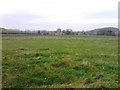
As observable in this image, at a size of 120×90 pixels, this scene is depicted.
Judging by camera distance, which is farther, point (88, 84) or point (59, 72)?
point (59, 72)

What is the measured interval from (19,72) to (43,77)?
148 cm

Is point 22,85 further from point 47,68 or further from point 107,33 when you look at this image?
point 107,33

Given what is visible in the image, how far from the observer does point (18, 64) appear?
551 inches

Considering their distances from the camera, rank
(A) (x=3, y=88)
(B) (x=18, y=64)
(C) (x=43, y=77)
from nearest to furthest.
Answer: (A) (x=3, y=88)
(C) (x=43, y=77)
(B) (x=18, y=64)

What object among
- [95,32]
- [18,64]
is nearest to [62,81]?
[18,64]

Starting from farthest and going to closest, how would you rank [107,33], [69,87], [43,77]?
[107,33] → [43,77] → [69,87]

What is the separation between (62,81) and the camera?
1086 cm

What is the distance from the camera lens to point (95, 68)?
12.9 m

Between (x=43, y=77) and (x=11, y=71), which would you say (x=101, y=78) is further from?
(x=11, y=71)

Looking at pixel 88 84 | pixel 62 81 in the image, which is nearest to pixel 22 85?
pixel 62 81

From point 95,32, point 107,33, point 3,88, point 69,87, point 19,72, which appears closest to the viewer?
point 69,87

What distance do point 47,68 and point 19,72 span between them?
1.46m

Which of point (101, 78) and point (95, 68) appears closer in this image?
point (101, 78)

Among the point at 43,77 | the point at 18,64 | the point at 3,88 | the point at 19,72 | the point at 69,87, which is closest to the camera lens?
the point at 69,87
